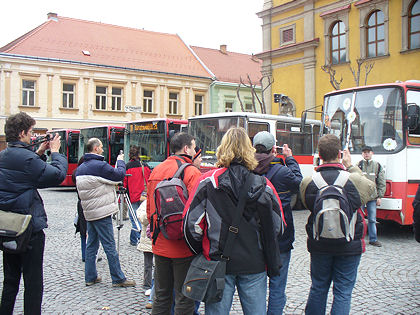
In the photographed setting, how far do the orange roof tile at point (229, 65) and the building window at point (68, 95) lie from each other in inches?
548

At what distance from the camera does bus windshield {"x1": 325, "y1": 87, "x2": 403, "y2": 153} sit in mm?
8461

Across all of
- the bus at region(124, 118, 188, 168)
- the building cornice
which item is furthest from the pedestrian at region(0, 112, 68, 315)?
the building cornice

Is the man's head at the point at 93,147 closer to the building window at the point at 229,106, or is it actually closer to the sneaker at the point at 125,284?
the sneaker at the point at 125,284

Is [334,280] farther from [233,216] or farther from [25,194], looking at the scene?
[25,194]

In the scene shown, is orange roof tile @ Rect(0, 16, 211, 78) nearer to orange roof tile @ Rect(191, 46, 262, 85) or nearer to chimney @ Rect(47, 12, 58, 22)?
chimney @ Rect(47, 12, 58, 22)

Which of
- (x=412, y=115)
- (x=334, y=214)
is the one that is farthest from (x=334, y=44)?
(x=334, y=214)

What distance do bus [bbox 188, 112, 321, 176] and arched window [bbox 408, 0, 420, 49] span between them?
8.60 metres

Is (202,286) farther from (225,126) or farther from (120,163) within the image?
(225,126)

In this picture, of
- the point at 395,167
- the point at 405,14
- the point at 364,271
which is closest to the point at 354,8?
the point at 405,14

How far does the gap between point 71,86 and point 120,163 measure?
28.5 meters

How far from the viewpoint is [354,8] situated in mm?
20953

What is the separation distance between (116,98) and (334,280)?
31.8m

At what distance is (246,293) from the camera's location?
116 inches

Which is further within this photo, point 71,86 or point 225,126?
point 71,86
